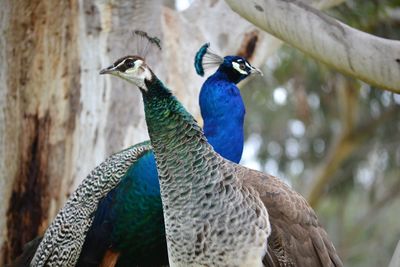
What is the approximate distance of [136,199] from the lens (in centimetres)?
461

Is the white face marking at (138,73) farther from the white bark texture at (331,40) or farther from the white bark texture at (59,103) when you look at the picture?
the white bark texture at (59,103)

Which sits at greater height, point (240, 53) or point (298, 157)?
point (240, 53)

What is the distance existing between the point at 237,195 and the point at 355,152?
32.1 ft

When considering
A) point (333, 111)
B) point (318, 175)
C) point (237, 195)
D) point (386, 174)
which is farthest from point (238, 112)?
point (386, 174)

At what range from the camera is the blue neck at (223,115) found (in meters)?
4.70

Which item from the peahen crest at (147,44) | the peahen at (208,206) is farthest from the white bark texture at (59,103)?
the peahen at (208,206)

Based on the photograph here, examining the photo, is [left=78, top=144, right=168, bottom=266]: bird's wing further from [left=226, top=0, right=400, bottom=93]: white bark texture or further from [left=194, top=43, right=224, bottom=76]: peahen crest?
[left=226, top=0, right=400, bottom=93]: white bark texture

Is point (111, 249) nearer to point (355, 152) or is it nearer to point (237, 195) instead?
point (237, 195)

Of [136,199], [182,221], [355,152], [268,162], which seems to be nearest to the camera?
[182,221]

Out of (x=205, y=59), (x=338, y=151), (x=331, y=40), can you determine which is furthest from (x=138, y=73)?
(x=338, y=151)

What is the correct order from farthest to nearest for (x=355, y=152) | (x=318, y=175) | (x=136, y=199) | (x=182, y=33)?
(x=355, y=152)
(x=318, y=175)
(x=182, y=33)
(x=136, y=199)

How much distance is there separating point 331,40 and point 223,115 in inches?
51.4

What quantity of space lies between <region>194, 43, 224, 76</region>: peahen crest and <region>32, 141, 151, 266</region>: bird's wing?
0.53 metres

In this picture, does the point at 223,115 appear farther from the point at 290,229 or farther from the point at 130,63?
the point at 130,63
